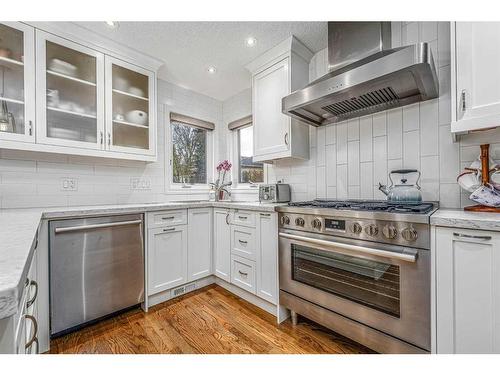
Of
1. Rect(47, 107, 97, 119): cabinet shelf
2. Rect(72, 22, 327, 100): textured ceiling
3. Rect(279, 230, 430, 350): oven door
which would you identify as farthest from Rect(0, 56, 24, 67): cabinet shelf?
Rect(279, 230, 430, 350): oven door

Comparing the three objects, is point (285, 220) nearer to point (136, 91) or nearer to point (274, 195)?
point (274, 195)

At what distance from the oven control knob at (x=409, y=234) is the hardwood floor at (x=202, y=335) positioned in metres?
0.83

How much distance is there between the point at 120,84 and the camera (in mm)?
2242

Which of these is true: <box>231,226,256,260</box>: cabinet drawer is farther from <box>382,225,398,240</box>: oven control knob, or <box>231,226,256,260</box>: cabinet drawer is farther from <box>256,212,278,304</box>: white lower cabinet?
<box>382,225,398,240</box>: oven control knob

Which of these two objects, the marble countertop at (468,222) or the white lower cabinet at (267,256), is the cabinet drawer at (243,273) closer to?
the white lower cabinet at (267,256)

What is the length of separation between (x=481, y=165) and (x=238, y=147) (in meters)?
2.54

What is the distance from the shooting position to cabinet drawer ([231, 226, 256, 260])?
2.15 meters

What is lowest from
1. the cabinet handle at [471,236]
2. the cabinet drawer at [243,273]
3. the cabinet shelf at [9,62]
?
the cabinet drawer at [243,273]

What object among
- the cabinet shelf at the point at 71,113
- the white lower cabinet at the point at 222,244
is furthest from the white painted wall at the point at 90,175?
the white lower cabinet at the point at 222,244

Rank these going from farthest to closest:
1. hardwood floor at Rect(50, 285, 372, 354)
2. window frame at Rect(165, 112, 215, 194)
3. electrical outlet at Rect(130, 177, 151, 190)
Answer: window frame at Rect(165, 112, 215, 194)
electrical outlet at Rect(130, 177, 151, 190)
hardwood floor at Rect(50, 285, 372, 354)

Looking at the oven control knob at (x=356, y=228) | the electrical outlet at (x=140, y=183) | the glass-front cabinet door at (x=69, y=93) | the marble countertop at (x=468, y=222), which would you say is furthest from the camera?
the electrical outlet at (x=140, y=183)

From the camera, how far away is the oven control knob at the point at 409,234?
1231 millimetres

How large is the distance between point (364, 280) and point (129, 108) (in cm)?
249

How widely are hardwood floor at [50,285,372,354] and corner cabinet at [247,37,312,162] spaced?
4.80ft
